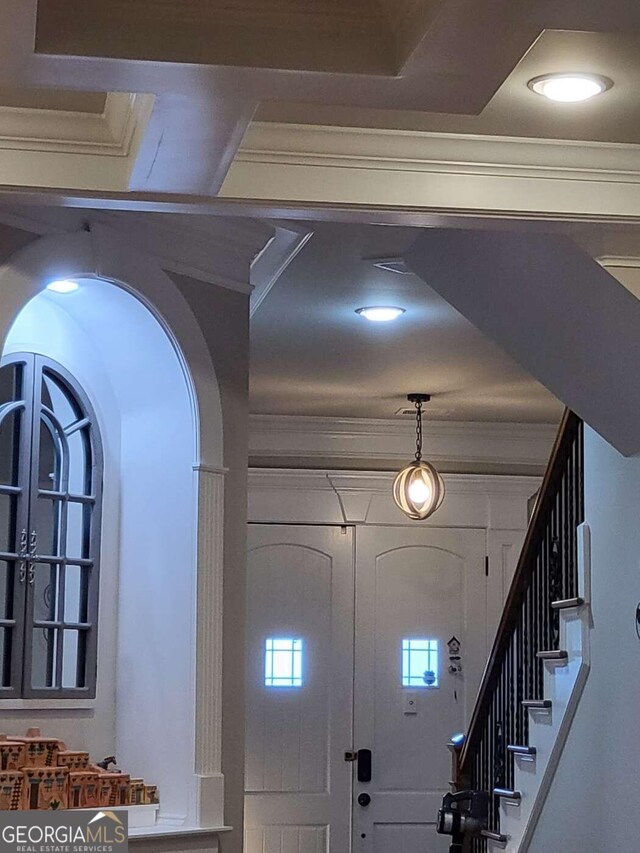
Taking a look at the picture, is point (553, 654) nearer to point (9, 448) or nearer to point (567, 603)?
point (567, 603)

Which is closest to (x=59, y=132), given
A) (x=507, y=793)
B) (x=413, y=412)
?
(x=507, y=793)

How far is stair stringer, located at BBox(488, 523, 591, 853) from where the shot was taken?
15.3ft

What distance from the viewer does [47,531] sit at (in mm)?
3959

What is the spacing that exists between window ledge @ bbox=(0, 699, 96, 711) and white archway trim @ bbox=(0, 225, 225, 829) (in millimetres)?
396

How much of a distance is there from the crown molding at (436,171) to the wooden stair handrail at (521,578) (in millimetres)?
1740

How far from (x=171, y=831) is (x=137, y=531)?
99 centimetres

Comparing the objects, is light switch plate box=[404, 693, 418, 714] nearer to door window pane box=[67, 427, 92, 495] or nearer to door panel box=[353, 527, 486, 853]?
door panel box=[353, 527, 486, 853]

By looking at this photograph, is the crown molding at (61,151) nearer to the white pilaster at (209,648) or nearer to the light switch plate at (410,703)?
the white pilaster at (209,648)

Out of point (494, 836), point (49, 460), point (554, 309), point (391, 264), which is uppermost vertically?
point (391, 264)

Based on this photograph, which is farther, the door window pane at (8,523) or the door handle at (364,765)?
the door handle at (364,765)

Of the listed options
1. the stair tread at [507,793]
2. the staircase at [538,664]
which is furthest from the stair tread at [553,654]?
the stair tread at [507,793]

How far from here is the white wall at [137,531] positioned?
394cm

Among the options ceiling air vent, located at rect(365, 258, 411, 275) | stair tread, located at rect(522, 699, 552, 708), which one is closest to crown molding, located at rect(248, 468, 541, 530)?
stair tread, located at rect(522, 699, 552, 708)

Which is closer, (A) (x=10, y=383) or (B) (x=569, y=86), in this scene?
(B) (x=569, y=86)
